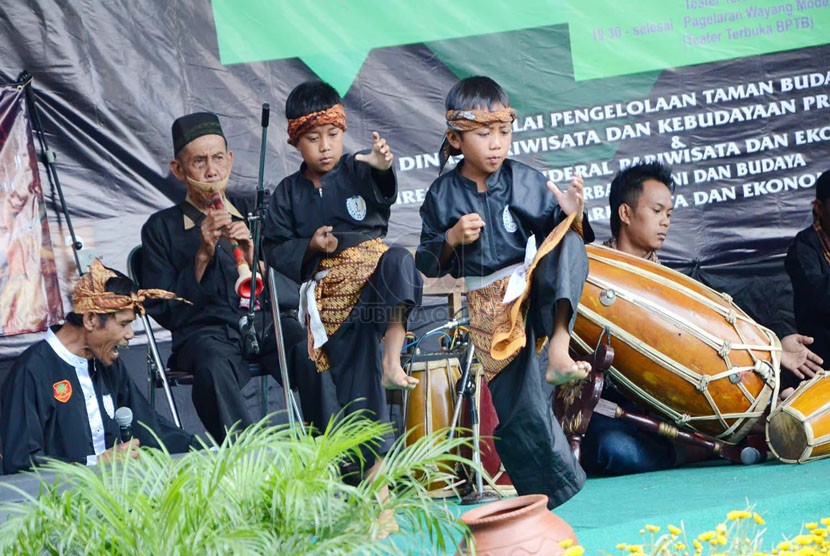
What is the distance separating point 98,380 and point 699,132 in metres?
3.27

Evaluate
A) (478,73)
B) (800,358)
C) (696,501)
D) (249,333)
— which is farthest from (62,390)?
(800,358)

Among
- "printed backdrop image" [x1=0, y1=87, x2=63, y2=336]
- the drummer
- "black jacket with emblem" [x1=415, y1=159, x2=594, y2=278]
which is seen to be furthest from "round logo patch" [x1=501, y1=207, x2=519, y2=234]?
"printed backdrop image" [x1=0, y1=87, x2=63, y2=336]

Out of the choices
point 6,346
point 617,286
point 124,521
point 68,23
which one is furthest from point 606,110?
point 124,521

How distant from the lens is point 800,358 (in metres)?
5.82

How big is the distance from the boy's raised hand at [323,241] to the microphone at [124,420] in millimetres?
963

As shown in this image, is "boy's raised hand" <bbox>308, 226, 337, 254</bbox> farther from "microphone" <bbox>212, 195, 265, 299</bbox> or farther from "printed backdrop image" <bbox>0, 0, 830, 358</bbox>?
"printed backdrop image" <bbox>0, 0, 830, 358</bbox>

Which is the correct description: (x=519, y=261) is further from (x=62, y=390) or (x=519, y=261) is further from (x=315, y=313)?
(x=62, y=390)

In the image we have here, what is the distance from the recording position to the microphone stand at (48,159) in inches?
223

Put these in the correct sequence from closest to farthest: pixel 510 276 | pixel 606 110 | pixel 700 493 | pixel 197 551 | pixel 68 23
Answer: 1. pixel 197 551
2. pixel 510 276
3. pixel 700 493
4. pixel 68 23
5. pixel 606 110

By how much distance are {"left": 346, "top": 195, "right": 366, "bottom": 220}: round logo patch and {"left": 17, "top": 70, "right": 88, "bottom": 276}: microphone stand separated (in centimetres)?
160

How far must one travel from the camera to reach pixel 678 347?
214 inches

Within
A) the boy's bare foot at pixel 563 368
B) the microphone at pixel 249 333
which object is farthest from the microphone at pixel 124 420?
the boy's bare foot at pixel 563 368

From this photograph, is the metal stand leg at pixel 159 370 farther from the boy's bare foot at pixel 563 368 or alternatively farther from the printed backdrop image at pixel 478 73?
the boy's bare foot at pixel 563 368

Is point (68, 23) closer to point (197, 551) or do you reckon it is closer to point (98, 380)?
point (98, 380)
